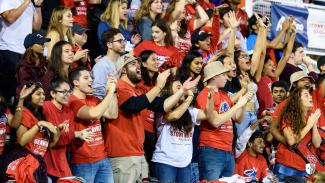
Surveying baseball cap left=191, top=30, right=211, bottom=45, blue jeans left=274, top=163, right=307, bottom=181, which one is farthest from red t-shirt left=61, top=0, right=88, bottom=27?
blue jeans left=274, top=163, right=307, bottom=181

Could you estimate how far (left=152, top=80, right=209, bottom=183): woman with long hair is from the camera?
10.4 metres

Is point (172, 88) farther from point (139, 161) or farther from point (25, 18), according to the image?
point (25, 18)

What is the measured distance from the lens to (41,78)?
32.9 feet

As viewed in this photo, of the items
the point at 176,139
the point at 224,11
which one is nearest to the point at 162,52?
the point at 176,139

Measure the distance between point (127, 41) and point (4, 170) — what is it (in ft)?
13.3

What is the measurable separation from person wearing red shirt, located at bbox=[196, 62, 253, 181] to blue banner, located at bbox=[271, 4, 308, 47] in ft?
16.6

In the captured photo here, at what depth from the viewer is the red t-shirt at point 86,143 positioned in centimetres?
977

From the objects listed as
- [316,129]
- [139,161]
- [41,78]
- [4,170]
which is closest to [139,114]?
[139,161]

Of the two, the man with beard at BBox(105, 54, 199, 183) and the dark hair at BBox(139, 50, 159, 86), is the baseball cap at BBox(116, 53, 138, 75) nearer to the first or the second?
the man with beard at BBox(105, 54, 199, 183)

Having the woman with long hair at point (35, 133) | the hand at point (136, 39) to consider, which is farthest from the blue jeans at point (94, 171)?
the hand at point (136, 39)

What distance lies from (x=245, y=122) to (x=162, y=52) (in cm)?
149

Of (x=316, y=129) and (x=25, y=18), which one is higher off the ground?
(x=25, y=18)

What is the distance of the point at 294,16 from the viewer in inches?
646

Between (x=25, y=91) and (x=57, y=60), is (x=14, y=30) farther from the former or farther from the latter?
(x=25, y=91)
